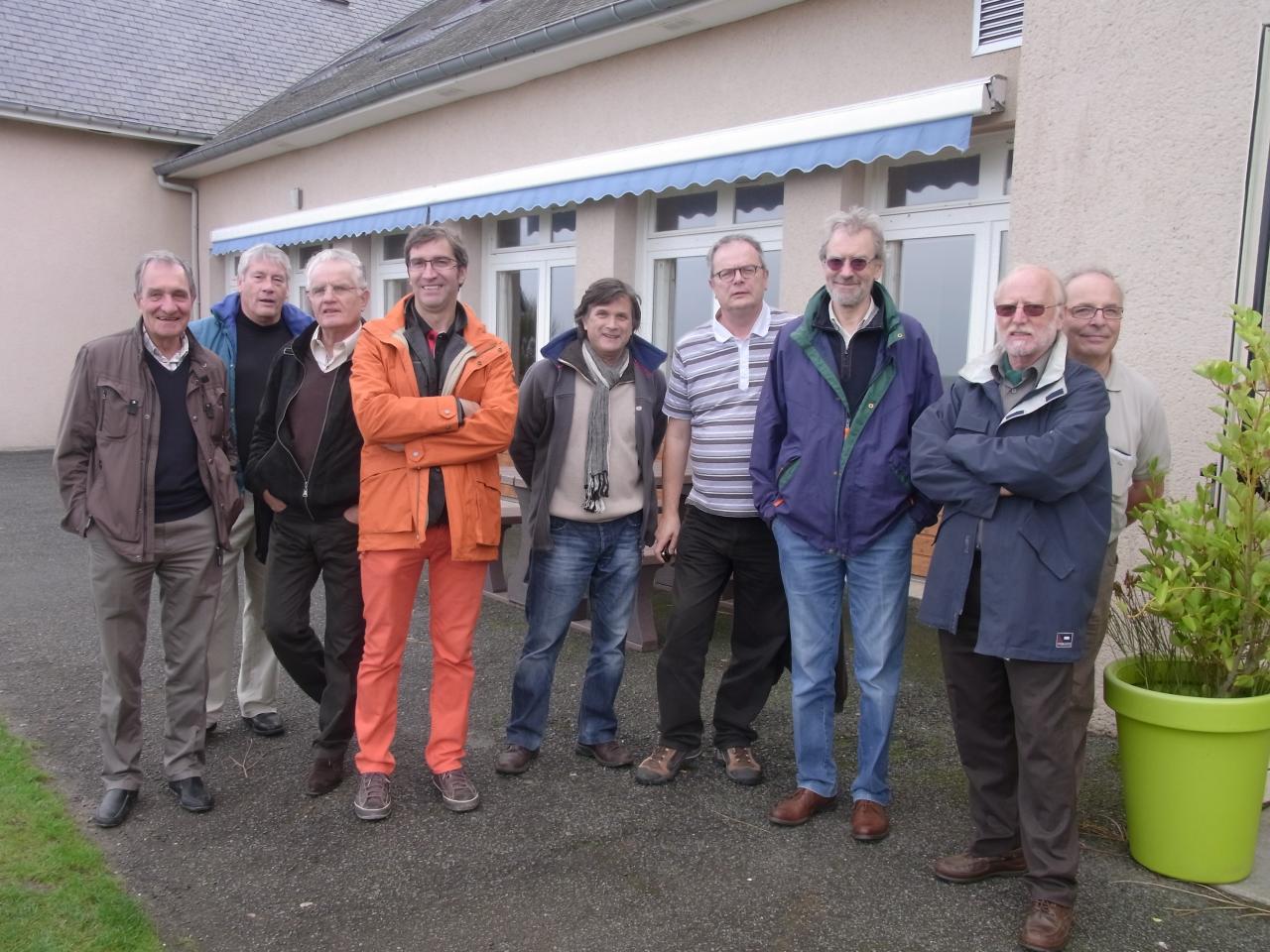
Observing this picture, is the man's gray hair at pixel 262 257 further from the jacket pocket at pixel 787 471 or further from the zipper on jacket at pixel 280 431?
the jacket pocket at pixel 787 471

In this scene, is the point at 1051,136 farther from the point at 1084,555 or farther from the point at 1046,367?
the point at 1084,555

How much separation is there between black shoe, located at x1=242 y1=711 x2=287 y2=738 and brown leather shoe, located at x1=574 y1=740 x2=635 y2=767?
51.3 inches

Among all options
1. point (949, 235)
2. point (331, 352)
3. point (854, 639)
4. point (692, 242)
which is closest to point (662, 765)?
point (854, 639)

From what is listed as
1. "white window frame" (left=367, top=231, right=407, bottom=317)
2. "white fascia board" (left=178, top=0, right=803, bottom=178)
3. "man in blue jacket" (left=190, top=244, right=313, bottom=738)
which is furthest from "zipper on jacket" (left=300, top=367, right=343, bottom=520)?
"white window frame" (left=367, top=231, right=407, bottom=317)

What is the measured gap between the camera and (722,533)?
12.5ft

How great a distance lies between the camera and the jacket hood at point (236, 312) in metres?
4.19

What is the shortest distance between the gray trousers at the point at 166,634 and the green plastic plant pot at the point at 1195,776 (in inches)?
124

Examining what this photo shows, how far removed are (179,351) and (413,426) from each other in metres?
0.98

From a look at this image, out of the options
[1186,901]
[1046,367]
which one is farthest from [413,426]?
[1186,901]

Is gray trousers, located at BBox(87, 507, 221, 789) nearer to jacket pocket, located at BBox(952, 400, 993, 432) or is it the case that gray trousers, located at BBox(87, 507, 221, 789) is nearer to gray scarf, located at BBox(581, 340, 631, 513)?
gray scarf, located at BBox(581, 340, 631, 513)

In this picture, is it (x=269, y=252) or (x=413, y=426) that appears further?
(x=269, y=252)

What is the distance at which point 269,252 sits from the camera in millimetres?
4152

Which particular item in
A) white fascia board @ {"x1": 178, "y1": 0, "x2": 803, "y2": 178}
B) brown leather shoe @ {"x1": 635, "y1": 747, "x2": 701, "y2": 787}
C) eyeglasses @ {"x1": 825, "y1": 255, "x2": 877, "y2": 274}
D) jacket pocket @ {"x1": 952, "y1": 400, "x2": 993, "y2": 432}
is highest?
white fascia board @ {"x1": 178, "y1": 0, "x2": 803, "y2": 178}

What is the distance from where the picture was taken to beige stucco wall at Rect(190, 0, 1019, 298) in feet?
21.3
